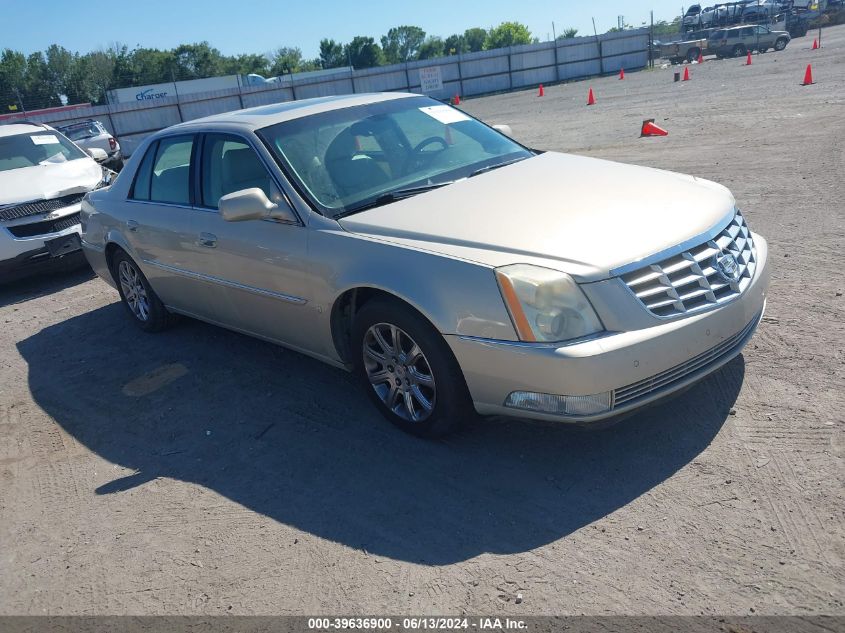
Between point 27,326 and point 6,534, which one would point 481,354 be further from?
point 27,326

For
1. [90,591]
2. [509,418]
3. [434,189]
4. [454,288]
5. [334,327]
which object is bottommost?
[90,591]

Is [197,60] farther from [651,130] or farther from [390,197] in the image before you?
[390,197]

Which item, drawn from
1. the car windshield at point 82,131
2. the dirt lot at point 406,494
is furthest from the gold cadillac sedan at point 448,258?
the car windshield at point 82,131

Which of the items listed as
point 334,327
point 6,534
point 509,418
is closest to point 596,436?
point 509,418

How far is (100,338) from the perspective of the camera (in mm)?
6598

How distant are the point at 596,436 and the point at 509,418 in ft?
1.79

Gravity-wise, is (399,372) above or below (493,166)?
below

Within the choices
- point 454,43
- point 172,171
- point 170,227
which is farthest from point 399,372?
point 454,43

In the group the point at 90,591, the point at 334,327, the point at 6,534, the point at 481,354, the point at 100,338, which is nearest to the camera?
the point at 90,591

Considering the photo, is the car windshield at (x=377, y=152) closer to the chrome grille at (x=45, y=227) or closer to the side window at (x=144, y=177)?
the side window at (x=144, y=177)

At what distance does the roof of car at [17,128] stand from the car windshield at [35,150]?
0.33 feet

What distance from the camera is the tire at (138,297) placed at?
6219 millimetres

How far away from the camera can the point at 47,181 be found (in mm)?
9008

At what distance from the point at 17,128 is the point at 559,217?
9.28m
